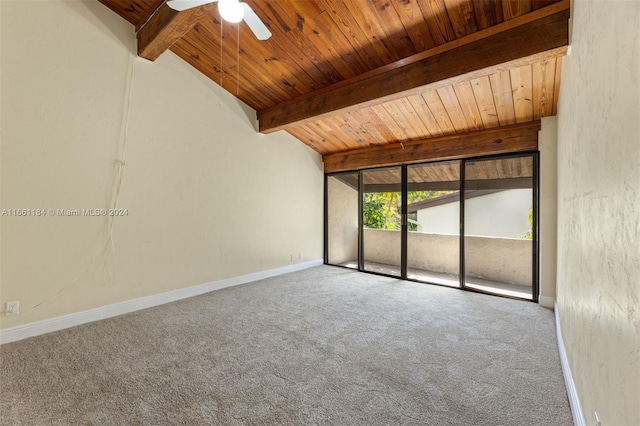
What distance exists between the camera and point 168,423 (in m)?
1.59

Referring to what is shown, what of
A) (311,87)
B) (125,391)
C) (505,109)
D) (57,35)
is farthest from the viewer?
(311,87)

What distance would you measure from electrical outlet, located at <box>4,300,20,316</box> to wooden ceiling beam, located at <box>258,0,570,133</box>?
3.73 m

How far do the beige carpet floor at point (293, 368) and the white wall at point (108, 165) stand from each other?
57 cm

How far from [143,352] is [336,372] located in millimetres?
1652

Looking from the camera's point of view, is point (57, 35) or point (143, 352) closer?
point (143, 352)

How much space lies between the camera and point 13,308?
8.46ft

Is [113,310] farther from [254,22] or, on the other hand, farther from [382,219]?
[382,219]

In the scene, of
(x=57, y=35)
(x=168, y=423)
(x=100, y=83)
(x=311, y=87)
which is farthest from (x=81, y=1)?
(x=168, y=423)

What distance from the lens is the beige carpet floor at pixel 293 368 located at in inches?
66.2

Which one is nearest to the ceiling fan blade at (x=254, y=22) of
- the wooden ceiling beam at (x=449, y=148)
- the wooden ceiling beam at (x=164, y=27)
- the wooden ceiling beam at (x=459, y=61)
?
the wooden ceiling beam at (x=164, y=27)

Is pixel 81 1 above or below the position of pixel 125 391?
above

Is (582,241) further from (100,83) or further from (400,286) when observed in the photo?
(100,83)

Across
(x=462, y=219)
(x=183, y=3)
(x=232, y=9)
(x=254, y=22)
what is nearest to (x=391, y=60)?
(x=254, y=22)

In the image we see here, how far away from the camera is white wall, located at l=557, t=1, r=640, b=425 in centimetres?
85
